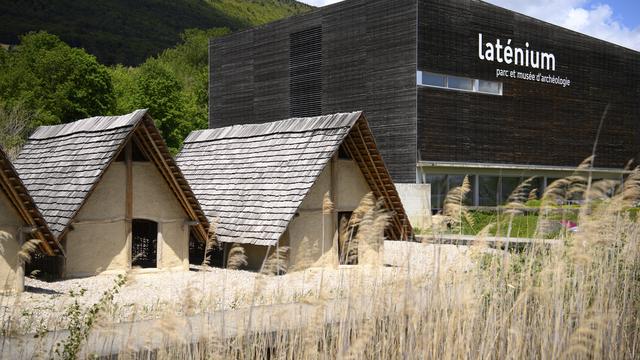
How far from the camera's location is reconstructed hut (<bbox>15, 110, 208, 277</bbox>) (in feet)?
40.7

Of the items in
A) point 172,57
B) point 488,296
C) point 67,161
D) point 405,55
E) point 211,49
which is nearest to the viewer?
point 488,296

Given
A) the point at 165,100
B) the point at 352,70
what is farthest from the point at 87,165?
the point at 165,100

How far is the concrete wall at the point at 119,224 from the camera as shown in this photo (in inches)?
492

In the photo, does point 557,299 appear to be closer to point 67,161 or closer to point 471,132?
point 67,161

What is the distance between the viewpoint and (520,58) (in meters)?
29.4

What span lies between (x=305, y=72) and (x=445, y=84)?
597 cm

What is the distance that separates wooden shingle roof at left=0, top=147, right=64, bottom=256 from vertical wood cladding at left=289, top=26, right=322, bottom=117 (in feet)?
63.3

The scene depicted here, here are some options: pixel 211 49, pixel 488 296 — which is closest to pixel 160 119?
pixel 211 49

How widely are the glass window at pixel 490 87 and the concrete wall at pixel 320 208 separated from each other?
1487 centimetres

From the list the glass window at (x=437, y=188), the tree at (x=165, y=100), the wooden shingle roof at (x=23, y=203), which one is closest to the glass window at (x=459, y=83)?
the glass window at (x=437, y=188)

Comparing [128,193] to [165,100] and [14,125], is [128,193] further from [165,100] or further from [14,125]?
[165,100]

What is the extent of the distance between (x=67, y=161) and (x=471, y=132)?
693 inches

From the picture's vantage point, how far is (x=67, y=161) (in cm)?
1355

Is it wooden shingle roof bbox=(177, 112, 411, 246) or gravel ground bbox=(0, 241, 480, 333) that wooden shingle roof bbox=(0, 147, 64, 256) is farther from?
wooden shingle roof bbox=(177, 112, 411, 246)
